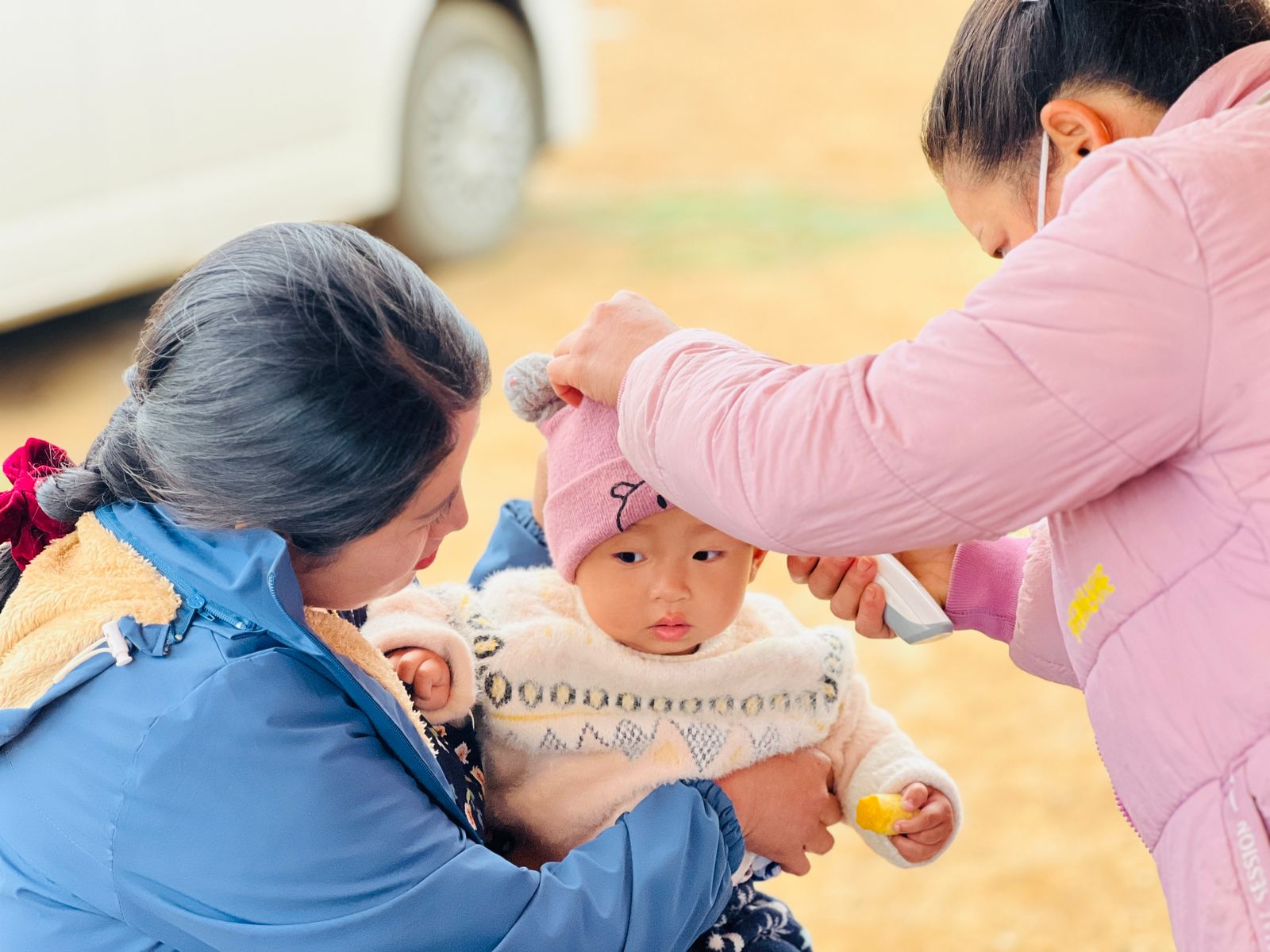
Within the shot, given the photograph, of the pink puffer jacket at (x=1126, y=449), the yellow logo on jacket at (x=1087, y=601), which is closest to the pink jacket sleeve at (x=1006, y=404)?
the pink puffer jacket at (x=1126, y=449)

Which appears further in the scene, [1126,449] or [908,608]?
[908,608]

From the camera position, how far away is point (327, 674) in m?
1.34

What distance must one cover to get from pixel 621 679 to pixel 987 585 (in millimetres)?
479

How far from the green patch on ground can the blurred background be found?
2 centimetres

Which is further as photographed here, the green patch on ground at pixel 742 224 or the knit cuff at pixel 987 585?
the green patch on ground at pixel 742 224

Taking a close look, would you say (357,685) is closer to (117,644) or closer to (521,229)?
(117,644)

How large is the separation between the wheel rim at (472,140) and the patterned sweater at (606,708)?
14.2 ft

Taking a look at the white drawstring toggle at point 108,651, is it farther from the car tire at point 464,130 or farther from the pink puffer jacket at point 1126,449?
the car tire at point 464,130

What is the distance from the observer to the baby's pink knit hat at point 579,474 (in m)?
1.66

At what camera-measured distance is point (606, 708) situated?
5.63 feet

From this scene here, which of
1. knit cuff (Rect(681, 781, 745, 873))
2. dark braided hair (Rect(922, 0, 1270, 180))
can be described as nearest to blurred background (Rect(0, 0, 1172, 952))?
knit cuff (Rect(681, 781, 745, 873))

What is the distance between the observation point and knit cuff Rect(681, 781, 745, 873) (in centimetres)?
158

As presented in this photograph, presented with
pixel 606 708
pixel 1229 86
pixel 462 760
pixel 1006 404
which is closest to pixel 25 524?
pixel 462 760

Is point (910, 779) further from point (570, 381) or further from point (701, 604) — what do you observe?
point (570, 381)
